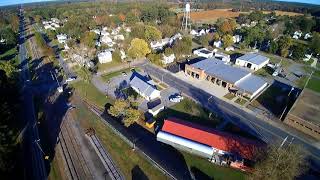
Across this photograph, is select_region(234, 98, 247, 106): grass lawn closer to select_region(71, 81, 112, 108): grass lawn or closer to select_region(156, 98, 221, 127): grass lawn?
select_region(156, 98, 221, 127): grass lawn

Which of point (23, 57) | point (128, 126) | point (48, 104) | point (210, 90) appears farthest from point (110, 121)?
point (23, 57)

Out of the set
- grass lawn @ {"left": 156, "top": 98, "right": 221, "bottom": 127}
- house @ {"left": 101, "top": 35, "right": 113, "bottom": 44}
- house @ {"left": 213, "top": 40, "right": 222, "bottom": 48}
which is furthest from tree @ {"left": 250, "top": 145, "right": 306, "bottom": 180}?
house @ {"left": 101, "top": 35, "right": 113, "bottom": 44}

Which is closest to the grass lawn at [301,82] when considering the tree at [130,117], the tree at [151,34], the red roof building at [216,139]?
the red roof building at [216,139]

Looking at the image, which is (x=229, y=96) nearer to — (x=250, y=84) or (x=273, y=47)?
(x=250, y=84)

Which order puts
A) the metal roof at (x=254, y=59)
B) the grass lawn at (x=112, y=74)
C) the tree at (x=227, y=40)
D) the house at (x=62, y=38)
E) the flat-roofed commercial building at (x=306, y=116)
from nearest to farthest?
the flat-roofed commercial building at (x=306, y=116)
the grass lawn at (x=112, y=74)
the metal roof at (x=254, y=59)
the tree at (x=227, y=40)
the house at (x=62, y=38)

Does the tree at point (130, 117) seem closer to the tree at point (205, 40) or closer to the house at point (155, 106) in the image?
the house at point (155, 106)

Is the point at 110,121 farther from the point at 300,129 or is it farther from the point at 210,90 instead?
the point at 300,129
